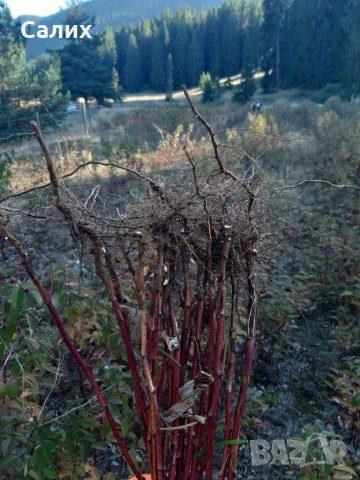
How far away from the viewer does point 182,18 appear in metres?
36.2

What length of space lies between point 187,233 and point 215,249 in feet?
0.27

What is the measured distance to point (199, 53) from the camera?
33.3 m

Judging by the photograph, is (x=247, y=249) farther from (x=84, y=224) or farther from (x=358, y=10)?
(x=358, y=10)

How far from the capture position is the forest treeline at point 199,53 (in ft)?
46.1

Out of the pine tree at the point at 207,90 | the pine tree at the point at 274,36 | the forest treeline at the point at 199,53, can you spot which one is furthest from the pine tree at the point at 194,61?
the pine tree at the point at 207,90

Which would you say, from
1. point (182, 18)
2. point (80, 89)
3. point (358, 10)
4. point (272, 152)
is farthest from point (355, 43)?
point (182, 18)

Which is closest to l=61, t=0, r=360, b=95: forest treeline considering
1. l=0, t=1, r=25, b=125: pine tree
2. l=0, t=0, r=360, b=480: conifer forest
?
l=0, t=1, r=25, b=125: pine tree

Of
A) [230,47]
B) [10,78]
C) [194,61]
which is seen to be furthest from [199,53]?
Answer: [10,78]

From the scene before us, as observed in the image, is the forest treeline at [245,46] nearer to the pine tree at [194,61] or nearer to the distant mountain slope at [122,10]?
the pine tree at [194,61]

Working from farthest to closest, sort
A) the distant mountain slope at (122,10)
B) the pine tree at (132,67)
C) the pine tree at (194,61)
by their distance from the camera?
the distant mountain slope at (122,10) → the pine tree at (132,67) → the pine tree at (194,61)

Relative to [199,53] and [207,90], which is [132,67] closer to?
[199,53]

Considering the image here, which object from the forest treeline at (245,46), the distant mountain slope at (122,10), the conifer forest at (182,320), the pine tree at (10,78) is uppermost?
the distant mountain slope at (122,10)

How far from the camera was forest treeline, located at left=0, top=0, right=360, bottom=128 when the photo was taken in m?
14.1

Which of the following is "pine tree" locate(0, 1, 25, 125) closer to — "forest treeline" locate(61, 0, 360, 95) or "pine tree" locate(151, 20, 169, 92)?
"forest treeline" locate(61, 0, 360, 95)
